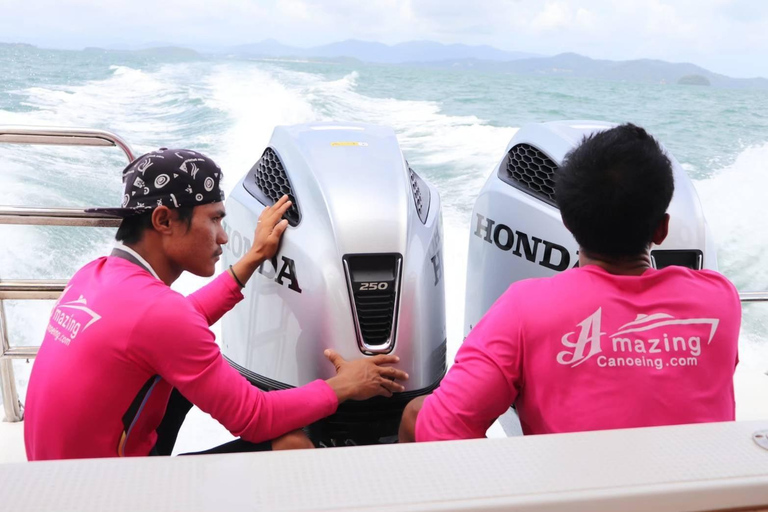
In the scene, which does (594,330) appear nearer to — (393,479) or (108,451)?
(393,479)

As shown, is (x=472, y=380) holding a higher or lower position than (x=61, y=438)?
higher

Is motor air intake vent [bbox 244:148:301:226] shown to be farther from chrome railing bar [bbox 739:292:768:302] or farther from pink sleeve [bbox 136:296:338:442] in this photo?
chrome railing bar [bbox 739:292:768:302]

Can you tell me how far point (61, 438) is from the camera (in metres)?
1.08

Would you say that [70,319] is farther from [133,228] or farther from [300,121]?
[300,121]

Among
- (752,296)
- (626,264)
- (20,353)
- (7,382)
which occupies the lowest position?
(7,382)

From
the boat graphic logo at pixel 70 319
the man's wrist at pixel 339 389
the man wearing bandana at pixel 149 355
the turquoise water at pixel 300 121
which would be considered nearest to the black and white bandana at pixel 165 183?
the man wearing bandana at pixel 149 355

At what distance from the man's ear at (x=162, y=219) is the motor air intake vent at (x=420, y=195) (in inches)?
20.4

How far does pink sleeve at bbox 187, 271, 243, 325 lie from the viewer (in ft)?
4.70

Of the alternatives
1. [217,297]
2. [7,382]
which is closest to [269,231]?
[217,297]

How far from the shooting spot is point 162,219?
118 centimetres

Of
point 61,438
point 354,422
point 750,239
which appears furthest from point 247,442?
point 750,239

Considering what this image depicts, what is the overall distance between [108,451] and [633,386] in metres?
0.76

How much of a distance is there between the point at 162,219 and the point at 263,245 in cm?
29

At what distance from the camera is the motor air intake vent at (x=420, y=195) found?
153cm
